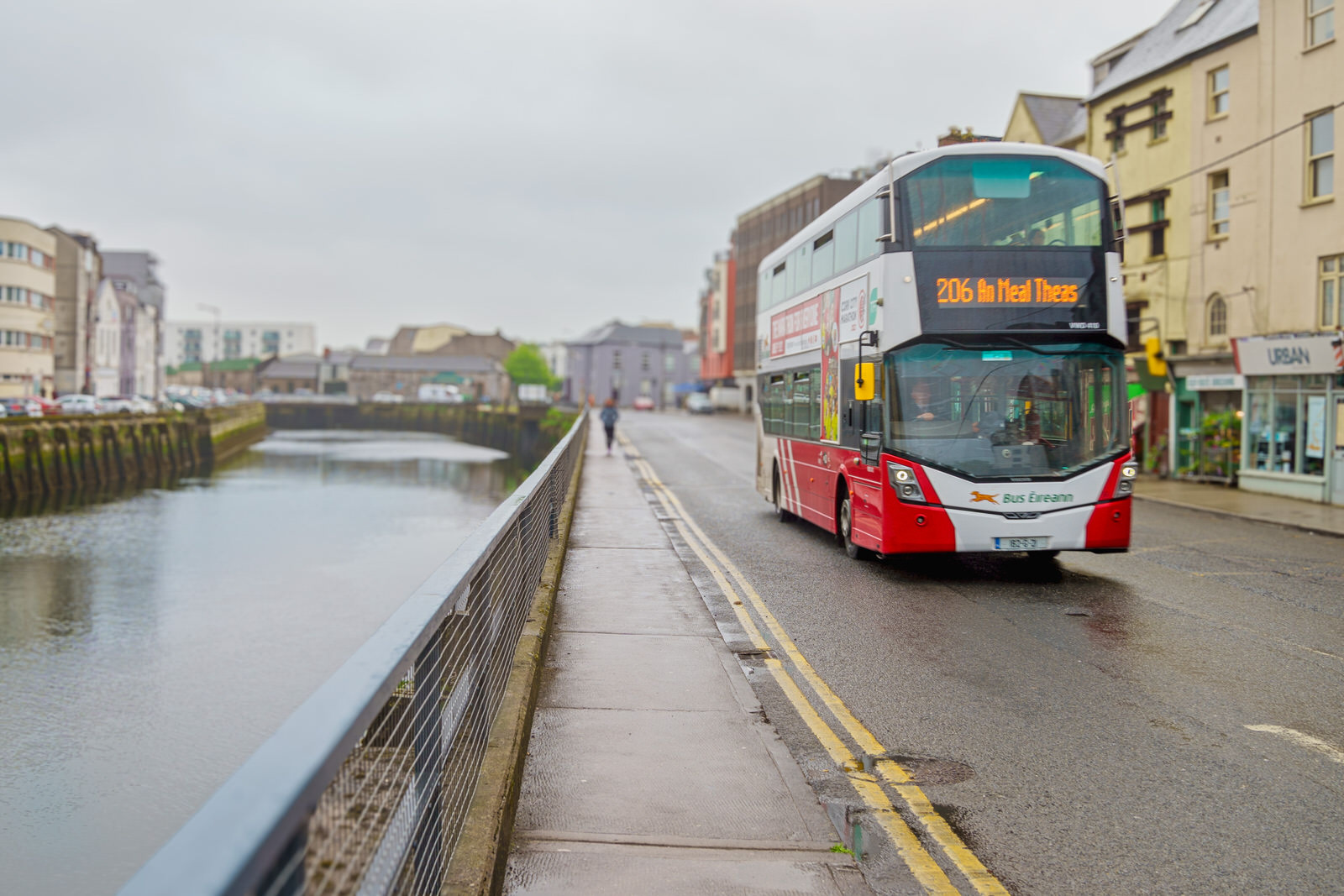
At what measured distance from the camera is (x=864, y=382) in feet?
37.0

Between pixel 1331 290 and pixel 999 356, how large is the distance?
14.4 meters

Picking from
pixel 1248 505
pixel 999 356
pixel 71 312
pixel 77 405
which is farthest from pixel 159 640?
pixel 71 312

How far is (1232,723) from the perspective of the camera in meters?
6.41

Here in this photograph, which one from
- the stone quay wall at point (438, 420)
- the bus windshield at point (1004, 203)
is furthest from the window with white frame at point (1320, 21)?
the stone quay wall at point (438, 420)

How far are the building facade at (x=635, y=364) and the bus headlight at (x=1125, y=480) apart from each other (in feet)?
378

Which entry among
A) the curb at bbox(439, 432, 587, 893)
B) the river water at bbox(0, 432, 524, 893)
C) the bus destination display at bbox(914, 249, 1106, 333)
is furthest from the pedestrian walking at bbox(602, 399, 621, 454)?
the curb at bbox(439, 432, 587, 893)

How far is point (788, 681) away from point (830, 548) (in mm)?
7137

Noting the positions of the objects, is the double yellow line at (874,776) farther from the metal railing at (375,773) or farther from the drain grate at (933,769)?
the metal railing at (375,773)

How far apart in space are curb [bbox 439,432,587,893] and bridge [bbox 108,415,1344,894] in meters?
0.02

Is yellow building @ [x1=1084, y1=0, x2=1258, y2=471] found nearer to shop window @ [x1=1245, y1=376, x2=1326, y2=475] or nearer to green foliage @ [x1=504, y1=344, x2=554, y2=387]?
shop window @ [x1=1245, y1=376, x2=1326, y2=475]

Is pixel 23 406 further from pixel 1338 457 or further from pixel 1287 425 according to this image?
pixel 1338 457

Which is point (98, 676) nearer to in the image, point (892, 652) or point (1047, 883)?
point (892, 652)

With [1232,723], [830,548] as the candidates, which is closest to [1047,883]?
[1232,723]

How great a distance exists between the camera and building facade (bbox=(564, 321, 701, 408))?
426 feet
